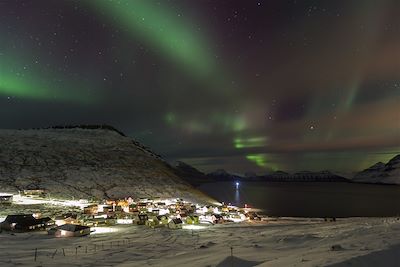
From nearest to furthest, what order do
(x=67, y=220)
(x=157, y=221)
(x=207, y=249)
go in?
(x=207, y=249) < (x=67, y=220) < (x=157, y=221)

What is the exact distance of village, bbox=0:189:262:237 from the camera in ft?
212

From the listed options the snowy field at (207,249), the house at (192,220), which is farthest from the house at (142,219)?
the snowy field at (207,249)

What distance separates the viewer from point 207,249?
126ft

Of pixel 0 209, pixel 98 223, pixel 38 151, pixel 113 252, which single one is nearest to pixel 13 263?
pixel 113 252

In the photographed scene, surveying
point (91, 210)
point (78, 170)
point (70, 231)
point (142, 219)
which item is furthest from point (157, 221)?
point (78, 170)

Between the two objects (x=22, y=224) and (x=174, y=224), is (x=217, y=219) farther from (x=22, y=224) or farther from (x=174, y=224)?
(x=22, y=224)

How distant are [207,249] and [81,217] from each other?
45364 mm

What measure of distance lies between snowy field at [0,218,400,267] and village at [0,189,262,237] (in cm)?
426

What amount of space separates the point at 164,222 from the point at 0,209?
44.4 metres

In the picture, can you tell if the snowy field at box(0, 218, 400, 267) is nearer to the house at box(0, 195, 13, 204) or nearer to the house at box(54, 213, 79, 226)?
the house at box(54, 213, 79, 226)

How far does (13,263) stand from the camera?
1421 inches

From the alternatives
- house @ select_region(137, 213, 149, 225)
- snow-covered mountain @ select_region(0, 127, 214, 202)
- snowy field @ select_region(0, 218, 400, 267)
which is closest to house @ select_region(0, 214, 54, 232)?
snowy field @ select_region(0, 218, 400, 267)

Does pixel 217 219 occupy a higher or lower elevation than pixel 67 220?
lower

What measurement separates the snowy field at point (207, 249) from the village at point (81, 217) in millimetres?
4260
